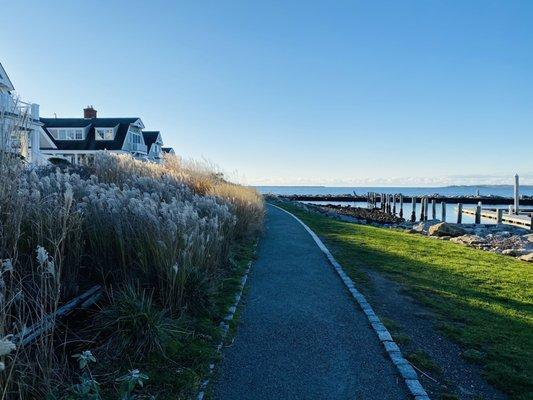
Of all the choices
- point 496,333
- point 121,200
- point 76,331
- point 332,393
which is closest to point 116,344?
point 76,331

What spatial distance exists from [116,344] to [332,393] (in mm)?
2090

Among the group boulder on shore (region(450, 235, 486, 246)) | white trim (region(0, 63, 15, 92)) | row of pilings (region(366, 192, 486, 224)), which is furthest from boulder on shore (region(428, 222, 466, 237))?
white trim (region(0, 63, 15, 92))

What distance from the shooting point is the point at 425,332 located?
568cm

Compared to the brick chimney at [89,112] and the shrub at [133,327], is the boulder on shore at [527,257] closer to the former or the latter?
the shrub at [133,327]

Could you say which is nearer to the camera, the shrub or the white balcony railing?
the shrub

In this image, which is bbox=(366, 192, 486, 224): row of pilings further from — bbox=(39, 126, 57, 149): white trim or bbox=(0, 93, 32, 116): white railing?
bbox=(39, 126, 57, 149): white trim

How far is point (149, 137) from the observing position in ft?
177

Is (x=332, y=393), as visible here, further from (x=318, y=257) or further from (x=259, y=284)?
(x=318, y=257)

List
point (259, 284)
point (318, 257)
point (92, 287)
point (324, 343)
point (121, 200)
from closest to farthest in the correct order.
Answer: point (324, 343), point (92, 287), point (121, 200), point (259, 284), point (318, 257)

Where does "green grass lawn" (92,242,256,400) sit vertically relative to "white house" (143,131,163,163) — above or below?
below

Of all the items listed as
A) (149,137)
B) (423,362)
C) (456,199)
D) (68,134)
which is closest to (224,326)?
(423,362)

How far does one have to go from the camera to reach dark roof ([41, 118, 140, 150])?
4291 centimetres

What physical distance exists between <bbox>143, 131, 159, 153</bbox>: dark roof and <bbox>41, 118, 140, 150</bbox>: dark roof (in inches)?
267

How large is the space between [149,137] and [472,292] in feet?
165
